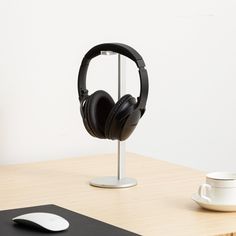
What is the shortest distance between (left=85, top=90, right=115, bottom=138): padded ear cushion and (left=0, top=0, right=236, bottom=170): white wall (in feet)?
Answer: 1.13

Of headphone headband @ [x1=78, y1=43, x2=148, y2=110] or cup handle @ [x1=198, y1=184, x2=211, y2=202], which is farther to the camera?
headphone headband @ [x1=78, y1=43, x2=148, y2=110]

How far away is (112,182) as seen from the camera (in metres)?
1.76

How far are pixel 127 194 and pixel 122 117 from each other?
177 millimetres

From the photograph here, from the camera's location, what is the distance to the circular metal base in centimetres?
173

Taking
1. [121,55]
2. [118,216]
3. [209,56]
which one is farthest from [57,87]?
[118,216]

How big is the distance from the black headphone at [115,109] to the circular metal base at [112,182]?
0.11 metres

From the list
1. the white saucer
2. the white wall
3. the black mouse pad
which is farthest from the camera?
the white wall

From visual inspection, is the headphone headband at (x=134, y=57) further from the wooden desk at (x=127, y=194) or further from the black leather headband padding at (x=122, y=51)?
the wooden desk at (x=127, y=194)

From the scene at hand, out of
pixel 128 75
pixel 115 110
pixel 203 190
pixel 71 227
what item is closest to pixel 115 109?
pixel 115 110

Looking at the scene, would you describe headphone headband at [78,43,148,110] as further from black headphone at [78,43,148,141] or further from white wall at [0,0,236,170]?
white wall at [0,0,236,170]

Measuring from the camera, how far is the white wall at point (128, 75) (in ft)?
6.66

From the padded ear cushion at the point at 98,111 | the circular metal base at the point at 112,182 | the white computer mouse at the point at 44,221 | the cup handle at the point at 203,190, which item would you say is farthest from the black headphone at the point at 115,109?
the white computer mouse at the point at 44,221

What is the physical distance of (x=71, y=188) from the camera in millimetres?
1719

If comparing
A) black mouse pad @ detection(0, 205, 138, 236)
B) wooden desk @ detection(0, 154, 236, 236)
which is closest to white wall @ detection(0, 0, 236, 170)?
wooden desk @ detection(0, 154, 236, 236)
